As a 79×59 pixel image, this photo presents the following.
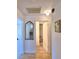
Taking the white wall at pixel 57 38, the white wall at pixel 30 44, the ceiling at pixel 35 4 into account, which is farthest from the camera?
the white wall at pixel 30 44

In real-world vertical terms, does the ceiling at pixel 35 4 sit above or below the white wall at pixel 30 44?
above

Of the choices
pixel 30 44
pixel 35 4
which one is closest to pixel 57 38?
pixel 35 4

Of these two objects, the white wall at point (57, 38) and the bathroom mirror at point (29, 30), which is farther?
the bathroom mirror at point (29, 30)

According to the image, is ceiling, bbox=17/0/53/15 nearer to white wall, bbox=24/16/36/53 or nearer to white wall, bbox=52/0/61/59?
white wall, bbox=52/0/61/59

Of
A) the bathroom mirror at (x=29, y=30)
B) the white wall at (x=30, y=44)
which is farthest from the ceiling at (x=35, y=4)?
the bathroom mirror at (x=29, y=30)

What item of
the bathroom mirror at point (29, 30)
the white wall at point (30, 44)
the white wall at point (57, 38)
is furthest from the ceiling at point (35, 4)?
the bathroom mirror at point (29, 30)

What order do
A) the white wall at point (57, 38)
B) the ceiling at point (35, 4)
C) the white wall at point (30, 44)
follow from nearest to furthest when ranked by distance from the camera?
the white wall at point (57, 38) → the ceiling at point (35, 4) → the white wall at point (30, 44)

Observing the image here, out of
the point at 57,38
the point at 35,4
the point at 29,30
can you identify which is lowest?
the point at 57,38

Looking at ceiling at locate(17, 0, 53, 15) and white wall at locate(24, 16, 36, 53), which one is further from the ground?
ceiling at locate(17, 0, 53, 15)

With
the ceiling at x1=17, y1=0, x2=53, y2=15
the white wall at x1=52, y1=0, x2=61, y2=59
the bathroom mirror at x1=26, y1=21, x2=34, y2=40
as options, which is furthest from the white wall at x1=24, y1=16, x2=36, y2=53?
the white wall at x1=52, y1=0, x2=61, y2=59

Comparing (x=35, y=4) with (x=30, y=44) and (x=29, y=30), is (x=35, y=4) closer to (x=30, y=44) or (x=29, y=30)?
(x=29, y=30)

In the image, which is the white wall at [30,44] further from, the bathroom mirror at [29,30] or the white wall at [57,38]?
the white wall at [57,38]
